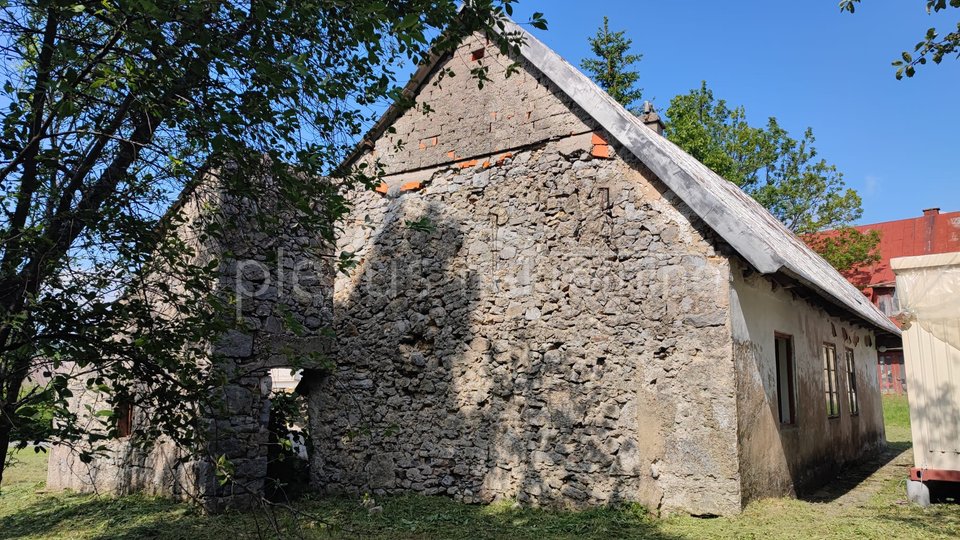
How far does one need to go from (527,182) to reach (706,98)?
19.3 meters

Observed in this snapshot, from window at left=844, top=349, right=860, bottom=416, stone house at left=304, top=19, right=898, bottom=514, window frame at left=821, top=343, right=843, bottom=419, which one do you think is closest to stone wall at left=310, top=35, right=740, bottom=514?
stone house at left=304, top=19, right=898, bottom=514

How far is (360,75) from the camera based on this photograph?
483 centimetres

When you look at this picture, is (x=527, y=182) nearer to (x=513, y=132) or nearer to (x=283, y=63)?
(x=513, y=132)

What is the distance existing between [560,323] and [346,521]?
319 centimetres

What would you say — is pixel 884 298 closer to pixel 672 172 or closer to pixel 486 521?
pixel 672 172

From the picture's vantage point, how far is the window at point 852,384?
10836mm

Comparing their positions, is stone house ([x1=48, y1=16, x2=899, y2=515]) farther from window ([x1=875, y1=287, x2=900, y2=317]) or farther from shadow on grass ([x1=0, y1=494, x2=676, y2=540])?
window ([x1=875, y1=287, x2=900, y2=317])

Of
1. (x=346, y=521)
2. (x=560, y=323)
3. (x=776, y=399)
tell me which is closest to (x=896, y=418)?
(x=776, y=399)

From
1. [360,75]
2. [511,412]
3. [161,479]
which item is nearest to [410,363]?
[511,412]

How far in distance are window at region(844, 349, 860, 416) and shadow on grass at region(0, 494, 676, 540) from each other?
6.24 meters

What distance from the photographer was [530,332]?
7.57 m

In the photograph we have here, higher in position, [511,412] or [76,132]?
[76,132]

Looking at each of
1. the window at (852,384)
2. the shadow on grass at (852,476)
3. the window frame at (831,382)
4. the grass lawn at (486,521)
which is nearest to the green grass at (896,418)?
the shadow on grass at (852,476)

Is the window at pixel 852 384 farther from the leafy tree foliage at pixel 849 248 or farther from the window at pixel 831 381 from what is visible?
the leafy tree foliage at pixel 849 248
